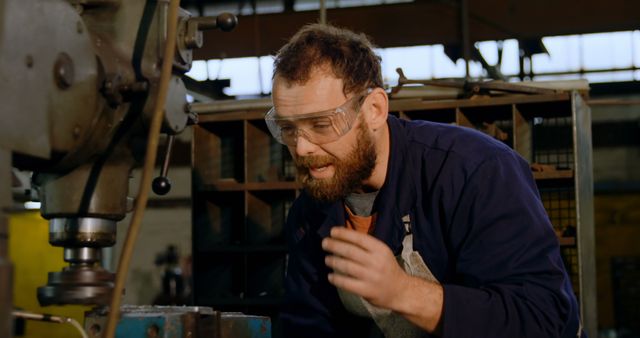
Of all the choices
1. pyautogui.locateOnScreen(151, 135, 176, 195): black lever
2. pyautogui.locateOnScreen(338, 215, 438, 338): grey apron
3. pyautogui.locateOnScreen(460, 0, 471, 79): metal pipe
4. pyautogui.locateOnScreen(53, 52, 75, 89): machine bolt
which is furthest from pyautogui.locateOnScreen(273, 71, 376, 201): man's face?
pyautogui.locateOnScreen(460, 0, 471, 79): metal pipe

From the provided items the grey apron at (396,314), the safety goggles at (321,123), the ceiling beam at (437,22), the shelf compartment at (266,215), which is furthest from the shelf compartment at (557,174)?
the ceiling beam at (437,22)

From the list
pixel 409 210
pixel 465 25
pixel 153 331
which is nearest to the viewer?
pixel 153 331

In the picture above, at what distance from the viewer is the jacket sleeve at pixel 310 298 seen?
1.67 meters

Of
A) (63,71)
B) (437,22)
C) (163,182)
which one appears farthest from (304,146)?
(437,22)

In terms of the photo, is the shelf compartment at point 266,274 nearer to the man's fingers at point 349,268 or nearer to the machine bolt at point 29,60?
the man's fingers at point 349,268

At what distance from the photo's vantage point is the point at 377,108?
152cm

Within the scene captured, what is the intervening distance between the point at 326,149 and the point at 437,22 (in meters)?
2.34

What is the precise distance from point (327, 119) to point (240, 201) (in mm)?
1111

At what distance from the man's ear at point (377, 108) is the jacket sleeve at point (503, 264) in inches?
8.2

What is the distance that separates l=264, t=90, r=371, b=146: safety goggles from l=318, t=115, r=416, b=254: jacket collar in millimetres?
136

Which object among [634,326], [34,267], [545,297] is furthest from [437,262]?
[634,326]

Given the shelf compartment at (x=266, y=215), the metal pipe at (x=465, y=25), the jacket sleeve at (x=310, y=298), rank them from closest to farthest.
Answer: the jacket sleeve at (x=310, y=298) < the shelf compartment at (x=266, y=215) < the metal pipe at (x=465, y=25)

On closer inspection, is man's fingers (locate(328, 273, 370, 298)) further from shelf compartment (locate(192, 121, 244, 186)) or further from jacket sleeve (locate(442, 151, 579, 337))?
shelf compartment (locate(192, 121, 244, 186))

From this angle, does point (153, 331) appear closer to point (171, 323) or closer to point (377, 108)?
point (171, 323)
